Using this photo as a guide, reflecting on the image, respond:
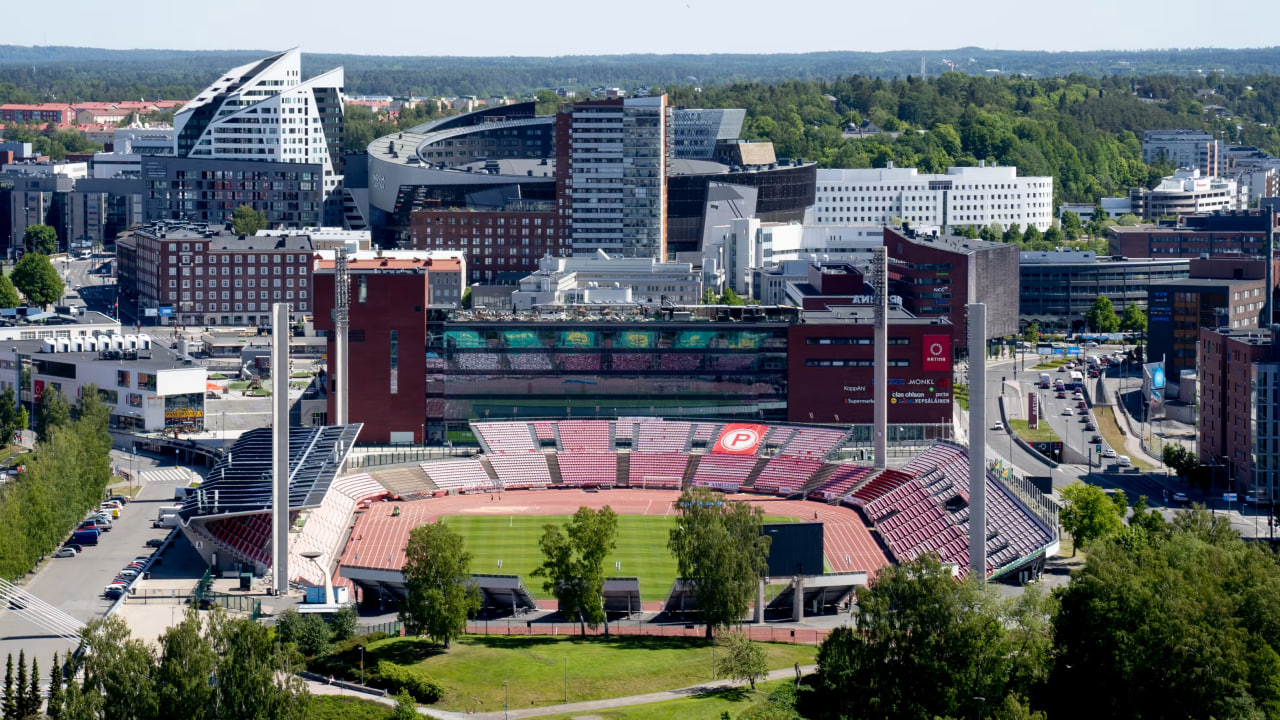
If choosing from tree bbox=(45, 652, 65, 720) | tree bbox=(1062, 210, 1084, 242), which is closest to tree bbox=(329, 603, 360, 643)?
tree bbox=(45, 652, 65, 720)

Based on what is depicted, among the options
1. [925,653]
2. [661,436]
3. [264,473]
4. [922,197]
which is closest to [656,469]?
[661,436]

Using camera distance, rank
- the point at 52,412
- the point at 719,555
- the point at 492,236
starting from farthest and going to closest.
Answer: the point at 492,236
the point at 52,412
the point at 719,555

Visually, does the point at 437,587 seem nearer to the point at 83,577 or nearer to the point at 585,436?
the point at 83,577

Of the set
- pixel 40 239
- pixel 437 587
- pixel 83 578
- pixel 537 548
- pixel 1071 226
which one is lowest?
pixel 537 548

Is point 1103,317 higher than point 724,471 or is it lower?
higher

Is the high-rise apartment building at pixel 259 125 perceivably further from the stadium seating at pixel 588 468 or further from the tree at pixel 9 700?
the tree at pixel 9 700

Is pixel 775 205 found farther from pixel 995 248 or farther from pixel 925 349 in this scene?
pixel 925 349

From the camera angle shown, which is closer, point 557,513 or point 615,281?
point 557,513
